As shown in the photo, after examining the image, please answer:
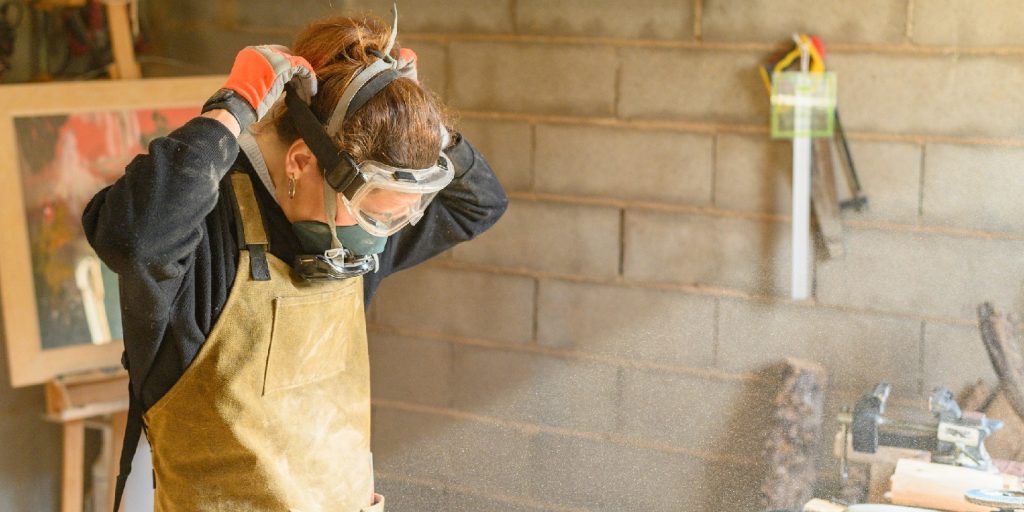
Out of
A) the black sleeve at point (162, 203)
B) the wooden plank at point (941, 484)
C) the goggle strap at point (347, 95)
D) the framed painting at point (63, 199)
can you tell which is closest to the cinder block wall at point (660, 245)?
the framed painting at point (63, 199)

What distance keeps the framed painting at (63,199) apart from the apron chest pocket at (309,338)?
3.99ft

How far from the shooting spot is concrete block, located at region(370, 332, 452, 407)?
3170 millimetres

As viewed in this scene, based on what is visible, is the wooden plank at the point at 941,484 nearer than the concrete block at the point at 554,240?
Yes

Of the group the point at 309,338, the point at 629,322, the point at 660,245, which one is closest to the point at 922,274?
the point at 660,245

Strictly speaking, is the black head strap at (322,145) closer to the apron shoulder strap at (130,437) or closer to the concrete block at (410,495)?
the apron shoulder strap at (130,437)

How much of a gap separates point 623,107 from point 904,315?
869mm

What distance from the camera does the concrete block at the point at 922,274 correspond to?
95.4 inches

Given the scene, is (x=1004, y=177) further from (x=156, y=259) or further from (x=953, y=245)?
(x=156, y=259)

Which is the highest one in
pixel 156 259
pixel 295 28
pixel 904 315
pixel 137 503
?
pixel 295 28

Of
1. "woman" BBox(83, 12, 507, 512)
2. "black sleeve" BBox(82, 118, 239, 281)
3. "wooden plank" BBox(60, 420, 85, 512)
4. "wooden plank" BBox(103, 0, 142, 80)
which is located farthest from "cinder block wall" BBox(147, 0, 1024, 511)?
"black sleeve" BBox(82, 118, 239, 281)

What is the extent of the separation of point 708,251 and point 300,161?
1389mm

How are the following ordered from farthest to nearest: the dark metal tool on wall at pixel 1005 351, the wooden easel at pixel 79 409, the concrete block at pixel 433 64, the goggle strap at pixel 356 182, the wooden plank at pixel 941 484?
the concrete block at pixel 433 64 < the wooden easel at pixel 79 409 < the dark metal tool on wall at pixel 1005 351 < the wooden plank at pixel 941 484 < the goggle strap at pixel 356 182

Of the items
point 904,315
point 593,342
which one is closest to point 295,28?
point 593,342

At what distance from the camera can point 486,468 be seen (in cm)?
312
